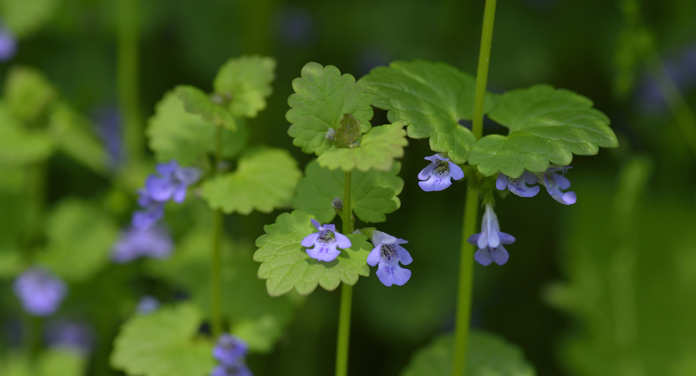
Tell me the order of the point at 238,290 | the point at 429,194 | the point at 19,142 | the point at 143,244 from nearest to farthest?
the point at 238,290 → the point at 19,142 → the point at 143,244 → the point at 429,194

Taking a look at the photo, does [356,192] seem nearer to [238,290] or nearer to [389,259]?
[389,259]

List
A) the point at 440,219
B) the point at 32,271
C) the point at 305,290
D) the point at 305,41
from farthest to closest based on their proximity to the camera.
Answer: the point at 305,41
the point at 440,219
the point at 32,271
the point at 305,290

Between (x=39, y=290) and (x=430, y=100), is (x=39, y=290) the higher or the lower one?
the lower one

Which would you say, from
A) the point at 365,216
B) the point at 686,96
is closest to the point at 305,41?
the point at 686,96

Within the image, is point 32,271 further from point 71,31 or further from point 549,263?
point 549,263

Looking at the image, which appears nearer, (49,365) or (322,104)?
(322,104)

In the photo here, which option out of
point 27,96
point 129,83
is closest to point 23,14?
point 129,83
